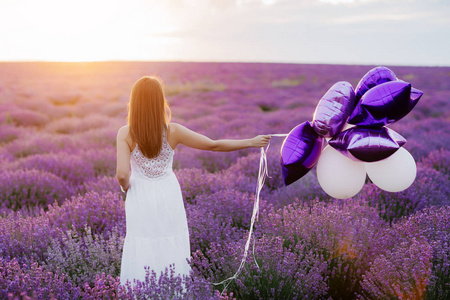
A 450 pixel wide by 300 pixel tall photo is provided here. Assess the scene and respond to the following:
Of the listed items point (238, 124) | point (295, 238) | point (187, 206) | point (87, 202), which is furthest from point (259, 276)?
point (238, 124)

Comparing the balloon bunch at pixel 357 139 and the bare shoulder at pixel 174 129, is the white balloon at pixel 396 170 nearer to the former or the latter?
the balloon bunch at pixel 357 139

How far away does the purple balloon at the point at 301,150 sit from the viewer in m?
2.04

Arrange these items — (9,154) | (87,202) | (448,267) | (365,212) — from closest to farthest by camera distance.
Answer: (448,267)
(365,212)
(87,202)
(9,154)

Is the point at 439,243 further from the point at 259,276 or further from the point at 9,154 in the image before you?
the point at 9,154

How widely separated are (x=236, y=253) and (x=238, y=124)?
21.2 feet

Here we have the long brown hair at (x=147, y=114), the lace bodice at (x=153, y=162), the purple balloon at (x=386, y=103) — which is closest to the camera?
the purple balloon at (x=386, y=103)

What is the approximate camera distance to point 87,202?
3236mm

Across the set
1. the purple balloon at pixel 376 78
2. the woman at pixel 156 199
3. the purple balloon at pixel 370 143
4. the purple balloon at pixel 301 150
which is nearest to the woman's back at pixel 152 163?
the woman at pixel 156 199

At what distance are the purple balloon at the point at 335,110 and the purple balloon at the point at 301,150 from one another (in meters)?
0.08

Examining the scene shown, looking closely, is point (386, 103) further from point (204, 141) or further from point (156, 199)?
point (156, 199)

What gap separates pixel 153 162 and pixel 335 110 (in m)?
1.04

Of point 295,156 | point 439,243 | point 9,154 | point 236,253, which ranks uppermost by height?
point 295,156

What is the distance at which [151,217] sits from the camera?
7.18 ft

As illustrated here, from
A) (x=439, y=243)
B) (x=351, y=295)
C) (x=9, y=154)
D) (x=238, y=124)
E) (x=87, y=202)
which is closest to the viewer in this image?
(x=439, y=243)
